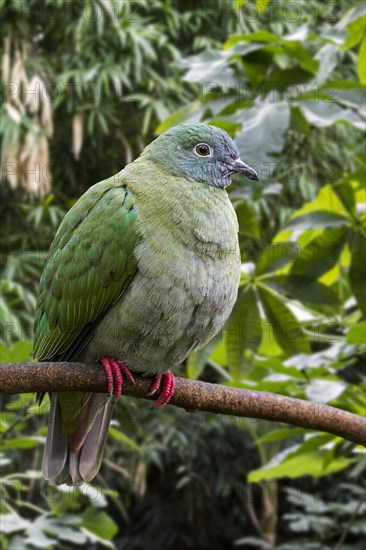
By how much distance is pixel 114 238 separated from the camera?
69.4 inches

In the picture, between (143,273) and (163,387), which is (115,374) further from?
(143,273)

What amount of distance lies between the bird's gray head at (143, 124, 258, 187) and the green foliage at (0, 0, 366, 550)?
0.30 feet

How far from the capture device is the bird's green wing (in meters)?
1.76

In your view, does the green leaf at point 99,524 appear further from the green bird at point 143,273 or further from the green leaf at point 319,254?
the green leaf at point 319,254

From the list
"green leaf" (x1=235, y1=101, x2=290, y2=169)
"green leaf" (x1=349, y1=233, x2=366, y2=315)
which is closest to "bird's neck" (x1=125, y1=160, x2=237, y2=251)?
"green leaf" (x1=235, y1=101, x2=290, y2=169)

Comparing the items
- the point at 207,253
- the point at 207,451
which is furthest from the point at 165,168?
the point at 207,451

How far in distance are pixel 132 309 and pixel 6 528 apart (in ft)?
2.74

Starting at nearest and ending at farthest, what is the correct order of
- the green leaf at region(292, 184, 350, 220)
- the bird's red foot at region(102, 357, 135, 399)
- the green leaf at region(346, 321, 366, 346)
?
the bird's red foot at region(102, 357, 135, 399), the green leaf at region(346, 321, 366, 346), the green leaf at region(292, 184, 350, 220)

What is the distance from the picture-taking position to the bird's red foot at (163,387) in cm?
173

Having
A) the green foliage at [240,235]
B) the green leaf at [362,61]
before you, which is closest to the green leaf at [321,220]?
the green foliage at [240,235]

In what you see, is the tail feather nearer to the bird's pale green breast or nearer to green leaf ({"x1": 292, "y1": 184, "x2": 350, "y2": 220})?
the bird's pale green breast

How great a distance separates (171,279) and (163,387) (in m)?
0.25

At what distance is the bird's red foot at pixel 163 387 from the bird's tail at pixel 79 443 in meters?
0.20

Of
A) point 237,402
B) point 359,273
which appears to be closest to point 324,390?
point 359,273
